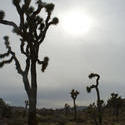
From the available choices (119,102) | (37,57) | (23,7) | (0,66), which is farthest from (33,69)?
(119,102)

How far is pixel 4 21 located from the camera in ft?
55.5

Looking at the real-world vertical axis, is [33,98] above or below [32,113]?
above

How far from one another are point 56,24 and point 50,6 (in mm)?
1155

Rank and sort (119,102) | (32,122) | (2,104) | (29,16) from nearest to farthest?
(32,122) < (29,16) < (2,104) < (119,102)

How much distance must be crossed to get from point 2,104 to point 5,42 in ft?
96.3

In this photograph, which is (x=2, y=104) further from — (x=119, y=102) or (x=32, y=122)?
(x=32, y=122)

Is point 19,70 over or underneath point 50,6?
underneath

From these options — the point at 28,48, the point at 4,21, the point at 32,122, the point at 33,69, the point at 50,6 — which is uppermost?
the point at 50,6

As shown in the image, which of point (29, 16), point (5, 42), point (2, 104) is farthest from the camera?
point (2, 104)

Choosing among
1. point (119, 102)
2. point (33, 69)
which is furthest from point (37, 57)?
point (119, 102)

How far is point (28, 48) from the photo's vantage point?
671 inches

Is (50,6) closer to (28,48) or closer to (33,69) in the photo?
(28,48)

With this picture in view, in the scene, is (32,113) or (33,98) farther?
(33,98)

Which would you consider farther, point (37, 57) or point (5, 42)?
point (5, 42)
